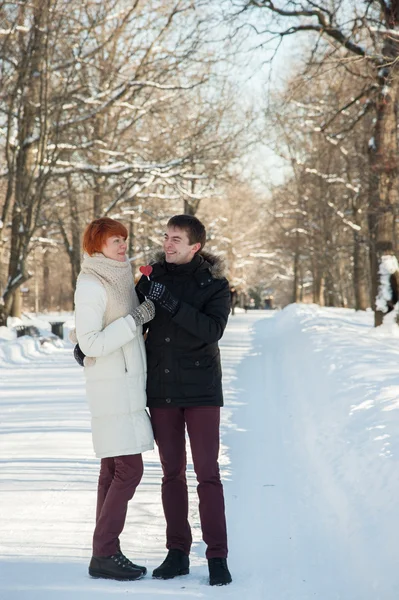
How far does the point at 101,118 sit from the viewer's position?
75.5 ft

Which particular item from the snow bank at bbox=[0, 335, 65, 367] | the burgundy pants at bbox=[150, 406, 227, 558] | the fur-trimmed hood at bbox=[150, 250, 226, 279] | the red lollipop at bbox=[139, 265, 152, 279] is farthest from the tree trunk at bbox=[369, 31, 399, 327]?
the burgundy pants at bbox=[150, 406, 227, 558]

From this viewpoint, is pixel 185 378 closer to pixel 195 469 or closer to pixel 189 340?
pixel 189 340

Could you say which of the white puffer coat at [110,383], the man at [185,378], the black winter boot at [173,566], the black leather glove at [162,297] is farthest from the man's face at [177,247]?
the black winter boot at [173,566]

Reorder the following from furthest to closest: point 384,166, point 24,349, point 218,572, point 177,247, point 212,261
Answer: point 384,166, point 24,349, point 212,261, point 177,247, point 218,572

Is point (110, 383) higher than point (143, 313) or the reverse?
the reverse

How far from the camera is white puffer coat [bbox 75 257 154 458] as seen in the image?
420 centimetres

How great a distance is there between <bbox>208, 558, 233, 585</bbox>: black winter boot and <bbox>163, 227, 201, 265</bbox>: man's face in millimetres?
1702

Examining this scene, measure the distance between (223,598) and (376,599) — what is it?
2.75 feet

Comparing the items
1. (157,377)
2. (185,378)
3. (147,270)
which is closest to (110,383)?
(157,377)

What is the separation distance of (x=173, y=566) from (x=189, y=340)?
128 cm

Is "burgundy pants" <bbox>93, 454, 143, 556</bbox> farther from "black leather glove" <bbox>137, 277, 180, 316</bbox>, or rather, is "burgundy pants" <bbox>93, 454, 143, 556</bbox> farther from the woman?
"black leather glove" <bbox>137, 277, 180, 316</bbox>

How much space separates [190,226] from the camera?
14.4 ft

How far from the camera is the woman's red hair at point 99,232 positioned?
434 cm

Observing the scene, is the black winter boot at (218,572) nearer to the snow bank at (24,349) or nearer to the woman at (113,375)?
the woman at (113,375)
